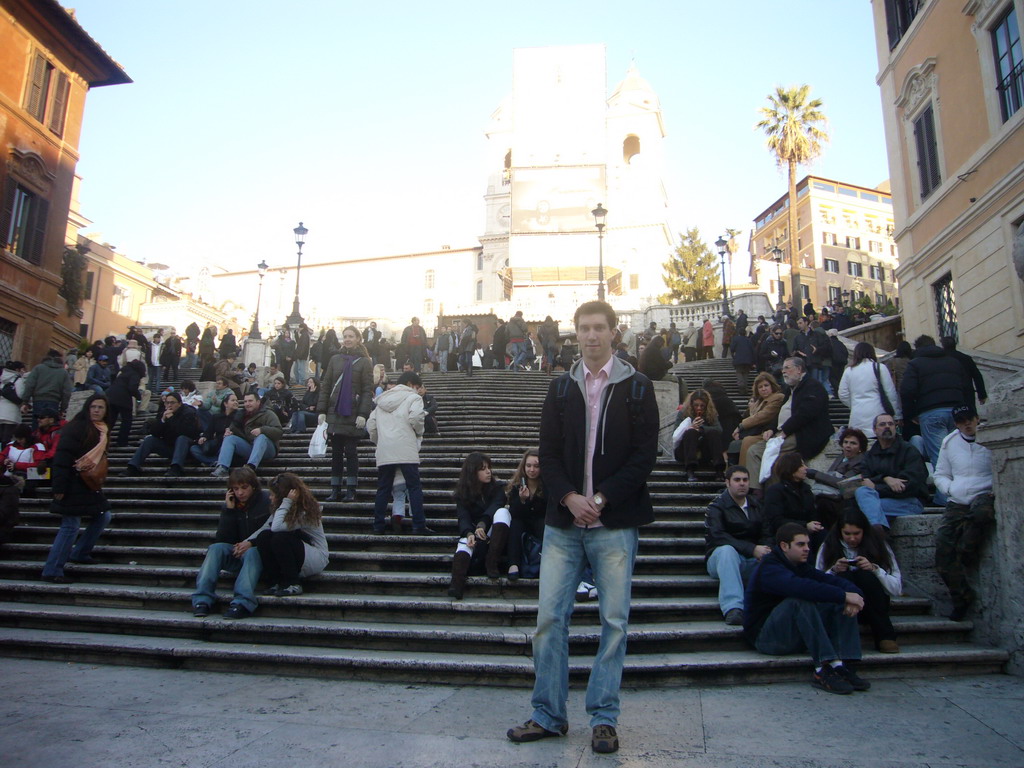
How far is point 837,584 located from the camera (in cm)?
487

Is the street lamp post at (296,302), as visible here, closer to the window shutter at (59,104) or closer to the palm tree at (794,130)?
the window shutter at (59,104)

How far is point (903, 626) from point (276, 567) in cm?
477

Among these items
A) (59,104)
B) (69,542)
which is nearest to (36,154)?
(59,104)

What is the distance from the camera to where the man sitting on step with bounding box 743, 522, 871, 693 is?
4.54 meters

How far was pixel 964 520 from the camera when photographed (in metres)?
5.29

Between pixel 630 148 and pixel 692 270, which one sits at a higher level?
pixel 630 148

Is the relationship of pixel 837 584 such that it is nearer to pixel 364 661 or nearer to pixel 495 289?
pixel 364 661

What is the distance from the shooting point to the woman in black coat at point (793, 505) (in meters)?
5.85

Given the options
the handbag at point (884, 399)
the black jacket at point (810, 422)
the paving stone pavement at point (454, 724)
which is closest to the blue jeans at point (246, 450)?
the paving stone pavement at point (454, 724)

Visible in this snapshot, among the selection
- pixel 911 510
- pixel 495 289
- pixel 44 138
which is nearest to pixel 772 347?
pixel 911 510

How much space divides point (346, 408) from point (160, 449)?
3.54 m

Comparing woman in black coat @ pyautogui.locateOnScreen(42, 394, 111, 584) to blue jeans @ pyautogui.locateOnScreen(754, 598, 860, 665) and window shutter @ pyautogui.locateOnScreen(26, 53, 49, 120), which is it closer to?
blue jeans @ pyautogui.locateOnScreen(754, 598, 860, 665)

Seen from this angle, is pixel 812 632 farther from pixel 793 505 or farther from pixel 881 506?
pixel 881 506

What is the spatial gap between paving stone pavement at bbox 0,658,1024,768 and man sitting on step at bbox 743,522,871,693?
0.20 meters
